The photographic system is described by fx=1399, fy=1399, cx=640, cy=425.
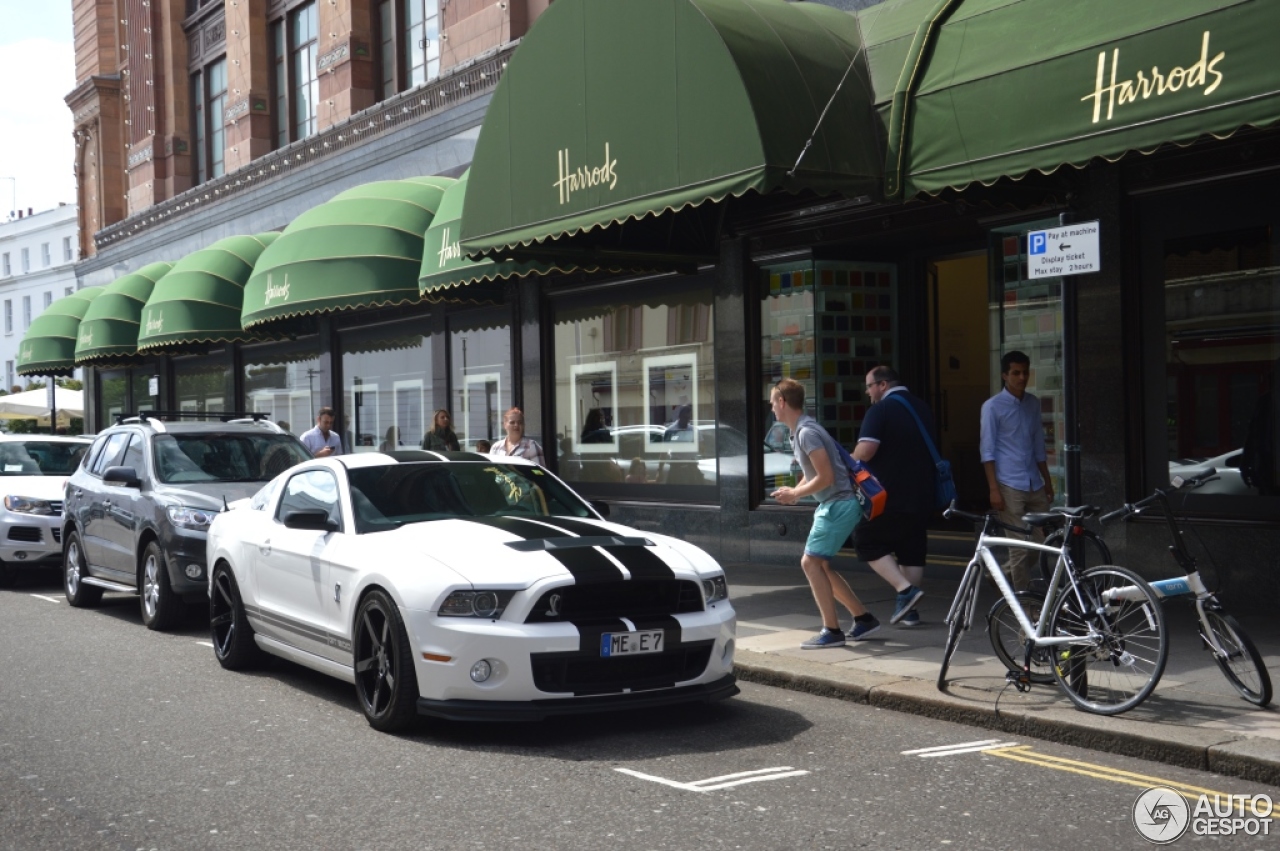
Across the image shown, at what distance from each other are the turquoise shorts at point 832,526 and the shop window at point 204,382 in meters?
20.8

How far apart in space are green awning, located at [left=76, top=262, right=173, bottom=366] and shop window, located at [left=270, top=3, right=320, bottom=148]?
3.79 meters

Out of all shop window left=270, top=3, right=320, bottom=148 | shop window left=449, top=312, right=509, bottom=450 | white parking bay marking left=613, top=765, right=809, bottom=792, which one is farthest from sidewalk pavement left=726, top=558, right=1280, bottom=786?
shop window left=270, top=3, right=320, bottom=148

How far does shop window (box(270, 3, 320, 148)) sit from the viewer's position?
85.2 feet

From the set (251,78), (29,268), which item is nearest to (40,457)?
(251,78)

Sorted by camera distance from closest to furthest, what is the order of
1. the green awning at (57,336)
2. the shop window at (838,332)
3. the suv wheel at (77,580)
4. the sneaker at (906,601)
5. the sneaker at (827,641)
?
the sneaker at (827,641), the sneaker at (906,601), the suv wheel at (77,580), the shop window at (838,332), the green awning at (57,336)

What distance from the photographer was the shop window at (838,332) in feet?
47.0

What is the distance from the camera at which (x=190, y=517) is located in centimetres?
1165

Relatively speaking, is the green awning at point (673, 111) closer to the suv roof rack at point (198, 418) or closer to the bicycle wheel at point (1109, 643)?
the suv roof rack at point (198, 418)

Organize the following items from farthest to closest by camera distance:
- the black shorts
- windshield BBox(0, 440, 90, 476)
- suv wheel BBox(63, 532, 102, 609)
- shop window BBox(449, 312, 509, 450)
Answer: shop window BBox(449, 312, 509, 450) → windshield BBox(0, 440, 90, 476) → suv wheel BBox(63, 532, 102, 609) → the black shorts

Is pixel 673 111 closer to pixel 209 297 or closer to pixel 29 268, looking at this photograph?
pixel 209 297

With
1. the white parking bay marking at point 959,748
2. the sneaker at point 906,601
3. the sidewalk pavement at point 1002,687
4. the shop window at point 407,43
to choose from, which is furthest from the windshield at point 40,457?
the white parking bay marking at point 959,748

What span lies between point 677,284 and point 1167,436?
21.2ft

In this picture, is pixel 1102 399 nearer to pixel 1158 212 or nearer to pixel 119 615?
pixel 1158 212

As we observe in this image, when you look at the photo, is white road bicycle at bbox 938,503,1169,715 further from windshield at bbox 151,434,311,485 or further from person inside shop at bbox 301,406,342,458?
person inside shop at bbox 301,406,342,458
